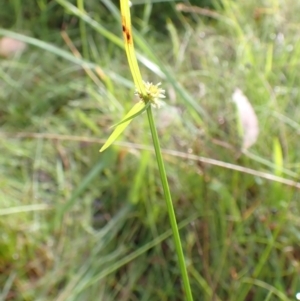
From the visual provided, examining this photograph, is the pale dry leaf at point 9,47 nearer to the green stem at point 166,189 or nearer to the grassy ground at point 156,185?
the grassy ground at point 156,185

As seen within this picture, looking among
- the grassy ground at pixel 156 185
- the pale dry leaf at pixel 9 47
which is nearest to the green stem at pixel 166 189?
the grassy ground at pixel 156 185

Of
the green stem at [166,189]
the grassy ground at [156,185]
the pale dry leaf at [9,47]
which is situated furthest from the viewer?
the pale dry leaf at [9,47]

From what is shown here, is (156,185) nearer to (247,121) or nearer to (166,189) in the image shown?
(247,121)

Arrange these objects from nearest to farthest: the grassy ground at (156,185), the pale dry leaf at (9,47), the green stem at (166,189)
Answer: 1. the green stem at (166,189)
2. the grassy ground at (156,185)
3. the pale dry leaf at (9,47)

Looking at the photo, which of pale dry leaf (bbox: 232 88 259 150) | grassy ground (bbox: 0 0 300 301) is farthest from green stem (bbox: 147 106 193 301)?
pale dry leaf (bbox: 232 88 259 150)

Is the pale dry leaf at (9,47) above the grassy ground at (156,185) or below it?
above

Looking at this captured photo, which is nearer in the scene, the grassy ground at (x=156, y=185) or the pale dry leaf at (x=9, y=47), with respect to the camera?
the grassy ground at (x=156, y=185)
